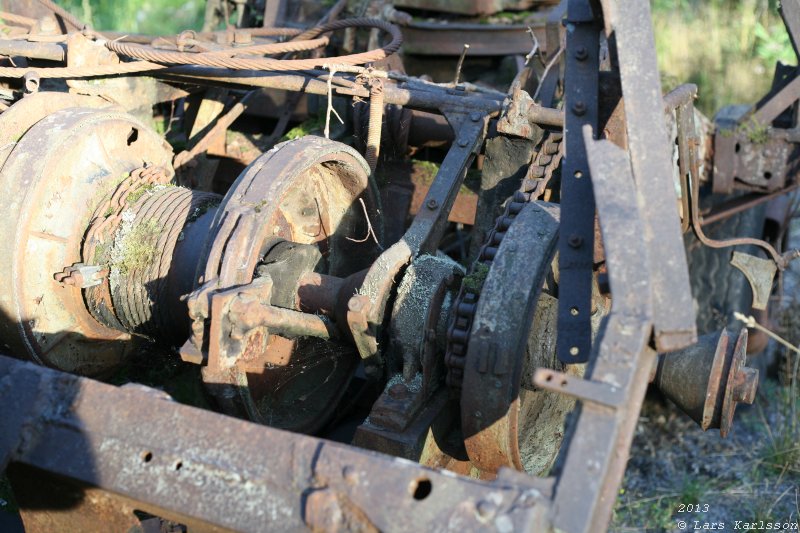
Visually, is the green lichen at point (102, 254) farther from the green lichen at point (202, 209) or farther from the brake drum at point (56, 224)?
the green lichen at point (202, 209)

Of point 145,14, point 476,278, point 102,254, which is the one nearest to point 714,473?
point 476,278

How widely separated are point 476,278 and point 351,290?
19.8 inches

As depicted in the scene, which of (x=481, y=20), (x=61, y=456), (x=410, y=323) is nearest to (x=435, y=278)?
(x=410, y=323)

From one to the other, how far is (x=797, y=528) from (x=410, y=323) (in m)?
2.36

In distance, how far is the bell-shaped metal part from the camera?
10.5 ft

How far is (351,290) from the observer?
3254mm

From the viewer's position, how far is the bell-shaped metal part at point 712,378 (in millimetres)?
3209

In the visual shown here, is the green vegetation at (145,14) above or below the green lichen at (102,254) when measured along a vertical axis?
above

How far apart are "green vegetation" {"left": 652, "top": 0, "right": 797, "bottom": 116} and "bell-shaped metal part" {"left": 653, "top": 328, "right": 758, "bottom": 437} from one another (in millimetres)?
6061

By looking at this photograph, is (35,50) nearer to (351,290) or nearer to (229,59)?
(229,59)

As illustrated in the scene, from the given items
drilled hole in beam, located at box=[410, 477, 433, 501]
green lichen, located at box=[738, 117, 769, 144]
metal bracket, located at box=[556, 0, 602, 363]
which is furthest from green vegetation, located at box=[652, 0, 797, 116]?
drilled hole in beam, located at box=[410, 477, 433, 501]

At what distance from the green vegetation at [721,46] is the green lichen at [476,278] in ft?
21.1

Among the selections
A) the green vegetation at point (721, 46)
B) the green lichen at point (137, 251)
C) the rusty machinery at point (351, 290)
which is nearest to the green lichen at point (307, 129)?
the rusty machinery at point (351, 290)

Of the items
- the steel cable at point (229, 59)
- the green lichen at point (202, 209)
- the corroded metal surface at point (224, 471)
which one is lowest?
A: the corroded metal surface at point (224, 471)
